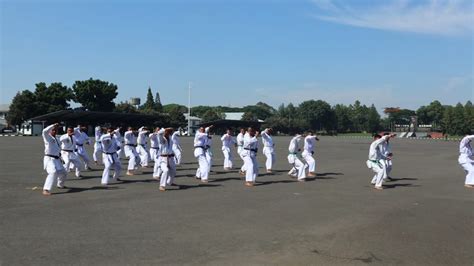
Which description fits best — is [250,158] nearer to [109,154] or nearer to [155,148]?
[109,154]

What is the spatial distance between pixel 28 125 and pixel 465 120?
8750cm

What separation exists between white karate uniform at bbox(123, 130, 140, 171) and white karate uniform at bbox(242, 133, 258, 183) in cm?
478

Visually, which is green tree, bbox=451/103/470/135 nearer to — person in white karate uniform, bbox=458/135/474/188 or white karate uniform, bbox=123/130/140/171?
person in white karate uniform, bbox=458/135/474/188

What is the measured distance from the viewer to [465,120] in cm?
10175

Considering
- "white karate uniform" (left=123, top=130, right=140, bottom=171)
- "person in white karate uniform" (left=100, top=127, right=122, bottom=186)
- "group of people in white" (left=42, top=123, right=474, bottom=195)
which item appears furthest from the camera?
"white karate uniform" (left=123, top=130, right=140, bottom=171)

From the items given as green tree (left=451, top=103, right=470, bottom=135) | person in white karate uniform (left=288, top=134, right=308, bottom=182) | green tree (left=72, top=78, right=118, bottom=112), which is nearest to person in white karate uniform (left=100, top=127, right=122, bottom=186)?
person in white karate uniform (left=288, top=134, right=308, bottom=182)

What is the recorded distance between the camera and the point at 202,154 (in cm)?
1473

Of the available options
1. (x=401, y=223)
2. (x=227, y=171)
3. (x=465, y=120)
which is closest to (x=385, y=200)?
(x=401, y=223)

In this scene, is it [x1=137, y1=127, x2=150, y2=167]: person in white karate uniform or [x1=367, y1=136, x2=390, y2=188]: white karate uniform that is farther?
[x1=137, y1=127, x2=150, y2=167]: person in white karate uniform

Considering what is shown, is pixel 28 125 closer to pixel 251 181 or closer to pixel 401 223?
pixel 251 181

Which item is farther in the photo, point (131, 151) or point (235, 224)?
point (131, 151)

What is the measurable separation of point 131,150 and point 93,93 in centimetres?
6334

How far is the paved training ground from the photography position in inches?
243

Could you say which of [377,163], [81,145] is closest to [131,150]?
[81,145]
